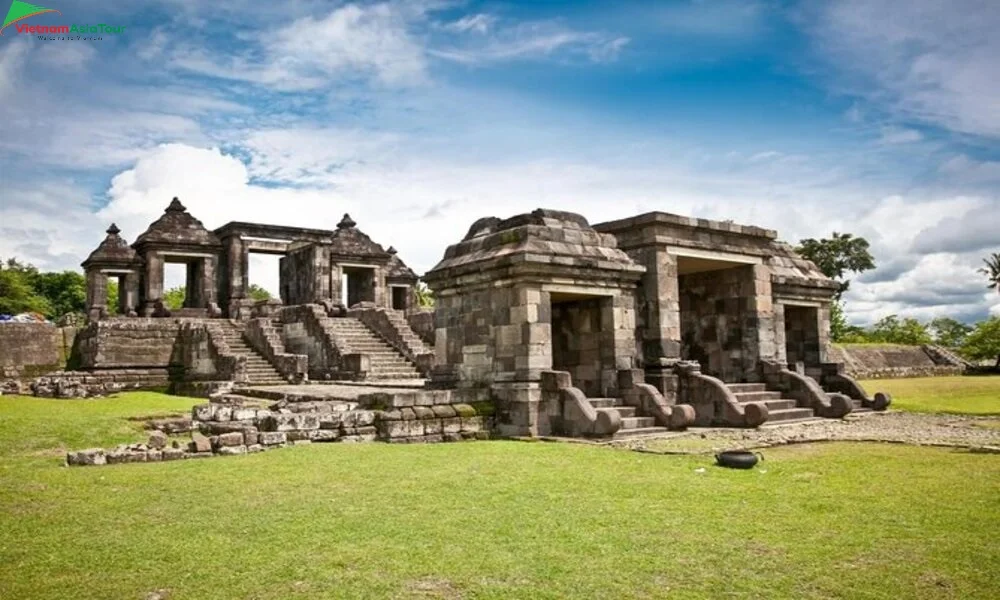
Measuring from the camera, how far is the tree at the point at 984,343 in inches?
1531

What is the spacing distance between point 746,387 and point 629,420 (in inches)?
164

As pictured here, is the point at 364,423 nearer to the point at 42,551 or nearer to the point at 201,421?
the point at 201,421

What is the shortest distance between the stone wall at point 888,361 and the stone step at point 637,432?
23.9m

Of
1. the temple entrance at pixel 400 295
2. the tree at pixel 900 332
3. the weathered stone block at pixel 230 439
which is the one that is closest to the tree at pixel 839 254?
the tree at pixel 900 332

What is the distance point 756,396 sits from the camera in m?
14.0

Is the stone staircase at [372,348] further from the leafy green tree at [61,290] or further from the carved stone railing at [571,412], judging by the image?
the leafy green tree at [61,290]

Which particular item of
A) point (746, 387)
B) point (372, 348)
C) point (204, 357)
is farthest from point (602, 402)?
point (204, 357)

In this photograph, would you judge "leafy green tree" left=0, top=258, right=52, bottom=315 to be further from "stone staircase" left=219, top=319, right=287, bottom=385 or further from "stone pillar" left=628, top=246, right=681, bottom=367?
"stone pillar" left=628, top=246, right=681, bottom=367

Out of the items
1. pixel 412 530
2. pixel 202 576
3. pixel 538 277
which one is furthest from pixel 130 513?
pixel 538 277

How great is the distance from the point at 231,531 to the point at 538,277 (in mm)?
6697

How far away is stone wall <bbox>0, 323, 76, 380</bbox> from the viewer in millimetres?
22594

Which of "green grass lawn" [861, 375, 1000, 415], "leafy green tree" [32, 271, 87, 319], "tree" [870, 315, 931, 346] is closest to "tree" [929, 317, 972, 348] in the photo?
"tree" [870, 315, 931, 346]

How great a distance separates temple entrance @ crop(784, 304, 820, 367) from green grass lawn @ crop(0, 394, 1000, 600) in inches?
378

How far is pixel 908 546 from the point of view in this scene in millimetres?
4754
